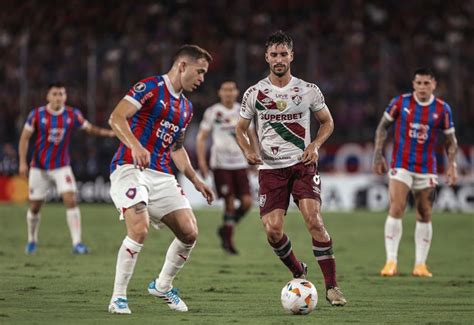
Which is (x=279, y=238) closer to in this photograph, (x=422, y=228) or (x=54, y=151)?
(x=422, y=228)

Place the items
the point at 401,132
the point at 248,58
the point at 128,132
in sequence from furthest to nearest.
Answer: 1. the point at 248,58
2. the point at 401,132
3. the point at 128,132

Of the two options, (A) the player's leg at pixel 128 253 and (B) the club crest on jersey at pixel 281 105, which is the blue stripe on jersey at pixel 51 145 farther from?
(A) the player's leg at pixel 128 253

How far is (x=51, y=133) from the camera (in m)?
14.6

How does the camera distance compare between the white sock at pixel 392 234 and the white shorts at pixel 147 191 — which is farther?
the white sock at pixel 392 234

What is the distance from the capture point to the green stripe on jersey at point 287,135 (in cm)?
899

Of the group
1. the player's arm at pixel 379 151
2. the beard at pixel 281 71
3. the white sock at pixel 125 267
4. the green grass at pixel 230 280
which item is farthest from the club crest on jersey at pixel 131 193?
the player's arm at pixel 379 151

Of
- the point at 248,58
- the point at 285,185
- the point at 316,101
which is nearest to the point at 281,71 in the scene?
the point at 316,101

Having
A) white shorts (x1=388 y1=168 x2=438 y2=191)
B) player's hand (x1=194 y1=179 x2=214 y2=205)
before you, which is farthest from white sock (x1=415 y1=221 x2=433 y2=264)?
player's hand (x1=194 y1=179 x2=214 y2=205)

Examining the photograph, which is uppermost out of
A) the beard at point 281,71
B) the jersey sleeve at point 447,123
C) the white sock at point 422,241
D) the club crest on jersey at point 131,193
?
the beard at point 281,71

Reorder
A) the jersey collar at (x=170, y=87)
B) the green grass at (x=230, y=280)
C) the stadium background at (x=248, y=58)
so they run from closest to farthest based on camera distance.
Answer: the green grass at (x=230, y=280)
the jersey collar at (x=170, y=87)
the stadium background at (x=248, y=58)

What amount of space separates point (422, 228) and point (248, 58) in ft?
40.8

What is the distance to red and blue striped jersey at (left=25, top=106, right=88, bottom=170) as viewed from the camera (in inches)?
571

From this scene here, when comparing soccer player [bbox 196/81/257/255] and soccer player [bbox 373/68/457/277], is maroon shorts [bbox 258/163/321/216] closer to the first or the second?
soccer player [bbox 373/68/457/277]

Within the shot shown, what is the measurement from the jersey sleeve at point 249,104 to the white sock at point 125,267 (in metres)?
1.92
